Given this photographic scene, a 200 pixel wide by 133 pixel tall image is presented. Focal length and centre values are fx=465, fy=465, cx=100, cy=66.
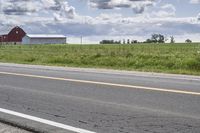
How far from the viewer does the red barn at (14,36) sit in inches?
4808

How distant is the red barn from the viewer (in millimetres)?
122125

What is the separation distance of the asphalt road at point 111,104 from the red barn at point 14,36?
364 ft

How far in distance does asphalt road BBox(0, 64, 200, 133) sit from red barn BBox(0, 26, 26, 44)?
111 m

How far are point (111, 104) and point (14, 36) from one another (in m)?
118

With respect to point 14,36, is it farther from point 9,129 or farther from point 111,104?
point 9,129

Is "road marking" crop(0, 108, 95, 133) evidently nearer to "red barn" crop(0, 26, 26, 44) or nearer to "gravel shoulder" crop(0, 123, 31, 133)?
"gravel shoulder" crop(0, 123, 31, 133)

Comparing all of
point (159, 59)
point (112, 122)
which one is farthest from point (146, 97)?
point (159, 59)

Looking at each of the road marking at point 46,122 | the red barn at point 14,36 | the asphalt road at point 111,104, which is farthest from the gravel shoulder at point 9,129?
the red barn at point 14,36

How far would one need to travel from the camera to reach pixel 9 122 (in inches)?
304

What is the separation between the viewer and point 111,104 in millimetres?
9328

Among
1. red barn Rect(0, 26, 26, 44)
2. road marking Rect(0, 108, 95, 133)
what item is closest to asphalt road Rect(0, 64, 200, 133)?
road marking Rect(0, 108, 95, 133)

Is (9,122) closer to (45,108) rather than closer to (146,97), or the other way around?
(45,108)

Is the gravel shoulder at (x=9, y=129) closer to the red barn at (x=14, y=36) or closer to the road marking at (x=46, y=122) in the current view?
the road marking at (x=46, y=122)

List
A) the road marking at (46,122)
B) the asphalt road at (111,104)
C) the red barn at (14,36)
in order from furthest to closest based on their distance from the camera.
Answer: the red barn at (14,36)
the asphalt road at (111,104)
the road marking at (46,122)
